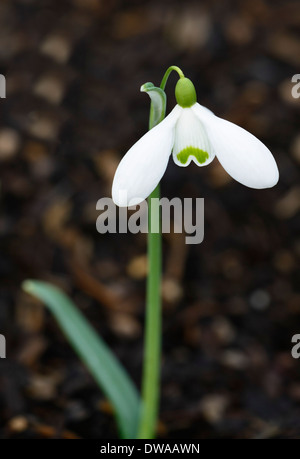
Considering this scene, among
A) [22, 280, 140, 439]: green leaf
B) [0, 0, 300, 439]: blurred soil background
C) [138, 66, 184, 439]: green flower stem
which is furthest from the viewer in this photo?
[0, 0, 300, 439]: blurred soil background

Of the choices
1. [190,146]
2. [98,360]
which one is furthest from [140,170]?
[98,360]

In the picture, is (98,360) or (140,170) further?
(98,360)

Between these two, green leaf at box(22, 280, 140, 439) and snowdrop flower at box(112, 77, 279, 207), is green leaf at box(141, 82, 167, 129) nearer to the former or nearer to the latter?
snowdrop flower at box(112, 77, 279, 207)

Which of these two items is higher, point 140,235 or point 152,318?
point 140,235

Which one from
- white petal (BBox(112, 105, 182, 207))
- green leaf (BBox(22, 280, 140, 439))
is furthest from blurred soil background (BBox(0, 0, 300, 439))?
white petal (BBox(112, 105, 182, 207))

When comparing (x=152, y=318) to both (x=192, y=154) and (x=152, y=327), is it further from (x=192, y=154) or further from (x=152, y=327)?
(x=192, y=154)

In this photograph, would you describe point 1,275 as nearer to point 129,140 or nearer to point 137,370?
point 137,370

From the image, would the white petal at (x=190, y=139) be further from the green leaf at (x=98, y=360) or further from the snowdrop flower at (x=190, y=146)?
the green leaf at (x=98, y=360)
